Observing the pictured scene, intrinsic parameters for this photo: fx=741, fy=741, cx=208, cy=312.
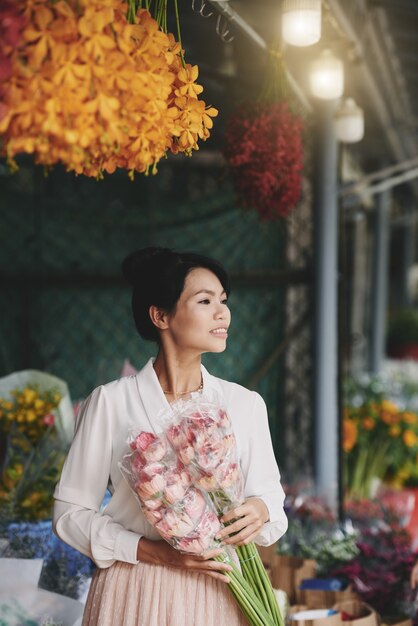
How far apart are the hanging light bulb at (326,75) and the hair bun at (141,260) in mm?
2063

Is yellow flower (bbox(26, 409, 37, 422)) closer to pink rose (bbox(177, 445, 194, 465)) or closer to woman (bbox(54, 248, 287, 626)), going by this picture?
woman (bbox(54, 248, 287, 626))

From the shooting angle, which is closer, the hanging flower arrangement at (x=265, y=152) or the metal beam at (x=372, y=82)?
the hanging flower arrangement at (x=265, y=152)

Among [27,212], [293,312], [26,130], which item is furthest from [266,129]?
[27,212]

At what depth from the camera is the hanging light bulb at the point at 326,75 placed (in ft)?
12.0

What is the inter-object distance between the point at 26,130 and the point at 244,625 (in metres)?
1.31

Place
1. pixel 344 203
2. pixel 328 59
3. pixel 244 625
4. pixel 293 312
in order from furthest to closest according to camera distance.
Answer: pixel 293 312
pixel 344 203
pixel 328 59
pixel 244 625

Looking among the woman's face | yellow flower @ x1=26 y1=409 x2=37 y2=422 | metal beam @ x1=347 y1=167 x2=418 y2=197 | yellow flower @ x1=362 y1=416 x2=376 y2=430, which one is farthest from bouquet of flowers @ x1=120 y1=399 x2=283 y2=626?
yellow flower @ x1=362 y1=416 x2=376 y2=430

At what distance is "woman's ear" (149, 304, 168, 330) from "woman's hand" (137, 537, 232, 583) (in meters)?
0.55

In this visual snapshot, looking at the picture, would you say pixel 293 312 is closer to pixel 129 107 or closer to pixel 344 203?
pixel 344 203

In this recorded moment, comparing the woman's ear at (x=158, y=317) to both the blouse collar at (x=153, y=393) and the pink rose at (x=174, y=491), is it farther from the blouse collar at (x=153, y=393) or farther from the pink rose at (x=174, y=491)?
the pink rose at (x=174, y=491)

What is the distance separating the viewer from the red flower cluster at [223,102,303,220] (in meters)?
2.94

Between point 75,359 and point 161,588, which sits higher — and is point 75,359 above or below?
above

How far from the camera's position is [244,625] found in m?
1.88

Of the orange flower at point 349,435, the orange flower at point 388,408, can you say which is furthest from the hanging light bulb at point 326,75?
the orange flower at point 388,408
